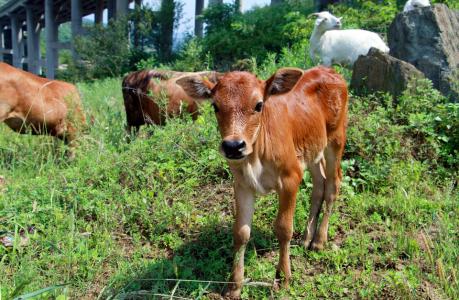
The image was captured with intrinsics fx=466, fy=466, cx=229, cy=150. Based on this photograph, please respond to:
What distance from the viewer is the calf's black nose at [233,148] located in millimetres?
2895

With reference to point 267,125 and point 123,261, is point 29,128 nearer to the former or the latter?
point 123,261

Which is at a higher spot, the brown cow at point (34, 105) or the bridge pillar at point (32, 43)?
the brown cow at point (34, 105)

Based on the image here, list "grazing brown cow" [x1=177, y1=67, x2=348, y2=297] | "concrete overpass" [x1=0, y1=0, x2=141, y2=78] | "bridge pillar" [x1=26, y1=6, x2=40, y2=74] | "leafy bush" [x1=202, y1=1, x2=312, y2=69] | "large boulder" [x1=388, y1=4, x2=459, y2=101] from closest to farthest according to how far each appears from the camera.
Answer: "grazing brown cow" [x1=177, y1=67, x2=348, y2=297] → "large boulder" [x1=388, y1=4, x2=459, y2=101] → "leafy bush" [x1=202, y1=1, x2=312, y2=69] → "concrete overpass" [x1=0, y1=0, x2=141, y2=78] → "bridge pillar" [x1=26, y1=6, x2=40, y2=74]

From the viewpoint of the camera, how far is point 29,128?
685 centimetres

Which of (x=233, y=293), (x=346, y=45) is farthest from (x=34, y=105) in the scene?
(x=346, y=45)

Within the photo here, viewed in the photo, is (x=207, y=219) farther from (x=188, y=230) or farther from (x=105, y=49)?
(x=105, y=49)

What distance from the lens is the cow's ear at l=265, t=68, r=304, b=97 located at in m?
3.30

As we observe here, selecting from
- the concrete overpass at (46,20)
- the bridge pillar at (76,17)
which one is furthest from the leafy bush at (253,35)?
the bridge pillar at (76,17)

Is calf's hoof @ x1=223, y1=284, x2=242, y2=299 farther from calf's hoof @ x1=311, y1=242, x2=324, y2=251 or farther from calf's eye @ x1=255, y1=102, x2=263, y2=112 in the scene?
calf's eye @ x1=255, y1=102, x2=263, y2=112

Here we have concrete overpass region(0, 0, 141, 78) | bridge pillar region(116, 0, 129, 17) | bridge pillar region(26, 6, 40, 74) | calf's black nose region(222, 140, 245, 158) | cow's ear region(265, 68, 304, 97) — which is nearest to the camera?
calf's black nose region(222, 140, 245, 158)

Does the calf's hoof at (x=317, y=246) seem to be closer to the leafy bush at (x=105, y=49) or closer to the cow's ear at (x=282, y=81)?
the cow's ear at (x=282, y=81)

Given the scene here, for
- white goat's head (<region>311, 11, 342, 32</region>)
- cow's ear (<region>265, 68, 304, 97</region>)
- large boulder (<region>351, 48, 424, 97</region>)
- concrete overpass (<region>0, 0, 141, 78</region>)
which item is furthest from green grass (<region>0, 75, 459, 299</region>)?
concrete overpass (<region>0, 0, 141, 78</region>)

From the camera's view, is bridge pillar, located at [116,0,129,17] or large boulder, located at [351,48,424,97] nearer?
large boulder, located at [351,48,424,97]

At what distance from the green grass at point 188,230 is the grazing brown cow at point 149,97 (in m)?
1.23
